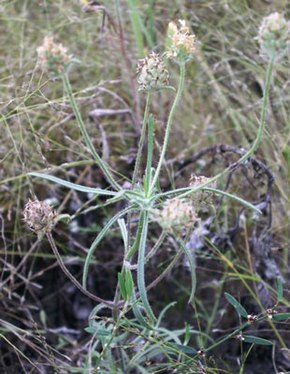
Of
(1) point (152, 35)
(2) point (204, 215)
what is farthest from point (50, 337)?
(1) point (152, 35)

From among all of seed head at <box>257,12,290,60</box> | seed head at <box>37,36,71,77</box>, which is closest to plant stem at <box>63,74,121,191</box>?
seed head at <box>37,36,71,77</box>

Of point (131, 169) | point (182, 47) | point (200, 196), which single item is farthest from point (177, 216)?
point (131, 169)

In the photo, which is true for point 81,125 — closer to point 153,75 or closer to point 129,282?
point 153,75

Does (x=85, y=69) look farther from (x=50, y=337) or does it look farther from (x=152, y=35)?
(x=50, y=337)

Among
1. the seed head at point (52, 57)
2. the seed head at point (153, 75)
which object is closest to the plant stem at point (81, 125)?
the seed head at point (52, 57)

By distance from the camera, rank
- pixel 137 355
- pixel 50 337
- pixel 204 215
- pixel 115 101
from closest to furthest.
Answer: pixel 137 355, pixel 50 337, pixel 204 215, pixel 115 101

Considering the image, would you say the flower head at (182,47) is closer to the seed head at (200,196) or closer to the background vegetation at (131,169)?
the seed head at (200,196)
